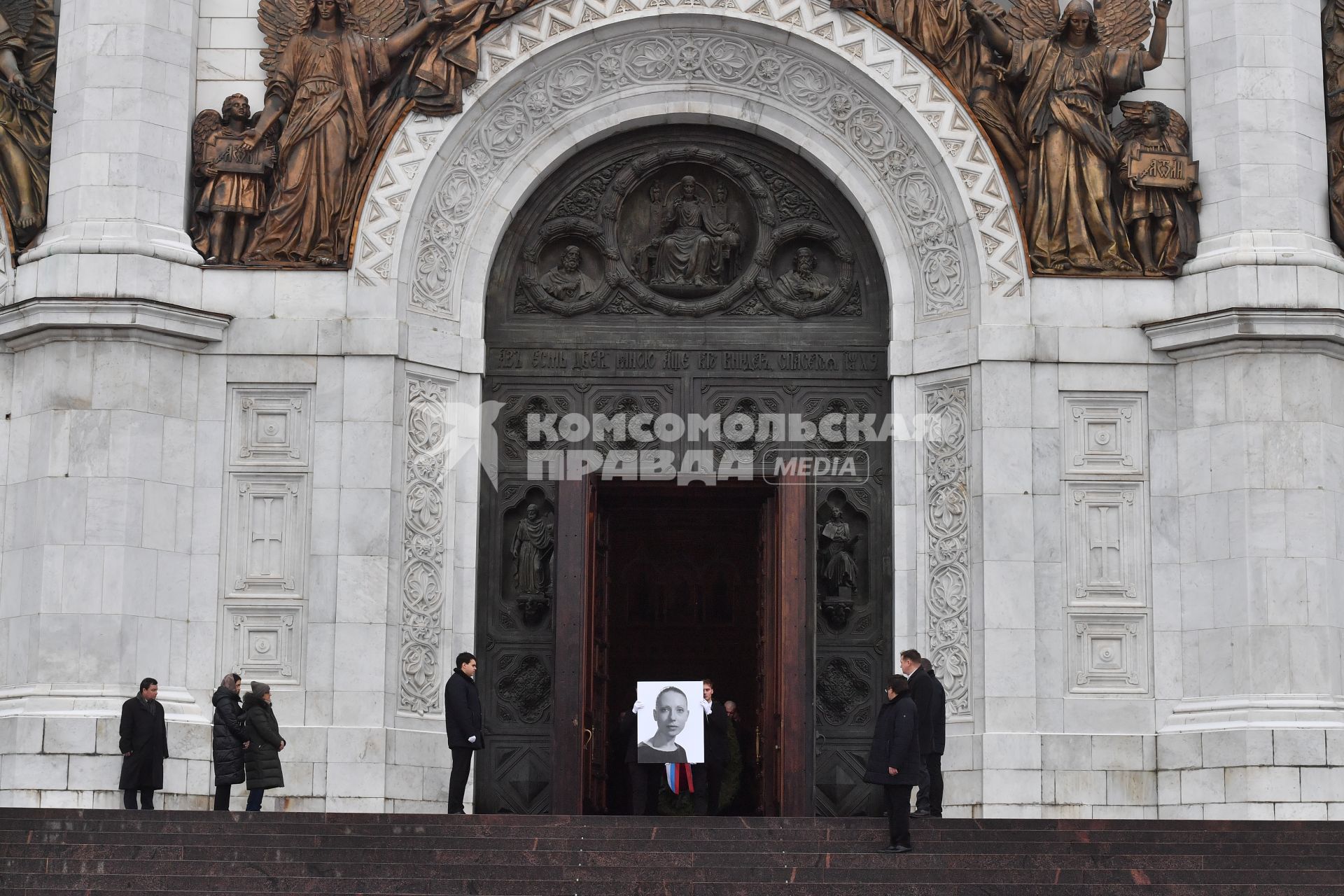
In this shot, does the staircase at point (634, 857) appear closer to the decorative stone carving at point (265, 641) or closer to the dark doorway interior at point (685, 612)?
the decorative stone carving at point (265, 641)

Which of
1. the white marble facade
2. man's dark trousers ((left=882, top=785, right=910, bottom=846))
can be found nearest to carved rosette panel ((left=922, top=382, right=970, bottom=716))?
the white marble facade

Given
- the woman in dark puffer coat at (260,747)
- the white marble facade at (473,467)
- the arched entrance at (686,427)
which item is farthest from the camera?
the arched entrance at (686,427)

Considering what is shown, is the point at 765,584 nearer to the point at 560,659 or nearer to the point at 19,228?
the point at 560,659

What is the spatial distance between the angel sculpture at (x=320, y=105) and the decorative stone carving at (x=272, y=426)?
52.2 inches

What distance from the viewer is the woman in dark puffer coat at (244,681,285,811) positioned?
58.1ft

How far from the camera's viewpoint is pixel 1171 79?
69.1 ft

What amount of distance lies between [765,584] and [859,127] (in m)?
4.72

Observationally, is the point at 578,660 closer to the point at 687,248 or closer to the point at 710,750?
the point at 710,750

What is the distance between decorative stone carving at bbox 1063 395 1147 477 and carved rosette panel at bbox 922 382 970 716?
3.27 feet

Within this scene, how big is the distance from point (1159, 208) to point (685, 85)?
4.91 meters

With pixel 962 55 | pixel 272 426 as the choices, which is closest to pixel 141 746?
pixel 272 426

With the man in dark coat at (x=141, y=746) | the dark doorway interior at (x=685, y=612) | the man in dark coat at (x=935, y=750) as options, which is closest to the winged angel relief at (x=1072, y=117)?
the man in dark coat at (x=935, y=750)

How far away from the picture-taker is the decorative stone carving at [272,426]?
66.8 feet

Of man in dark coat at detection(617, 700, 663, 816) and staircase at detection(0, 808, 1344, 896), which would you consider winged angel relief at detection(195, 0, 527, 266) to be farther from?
staircase at detection(0, 808, 1344, 896)
